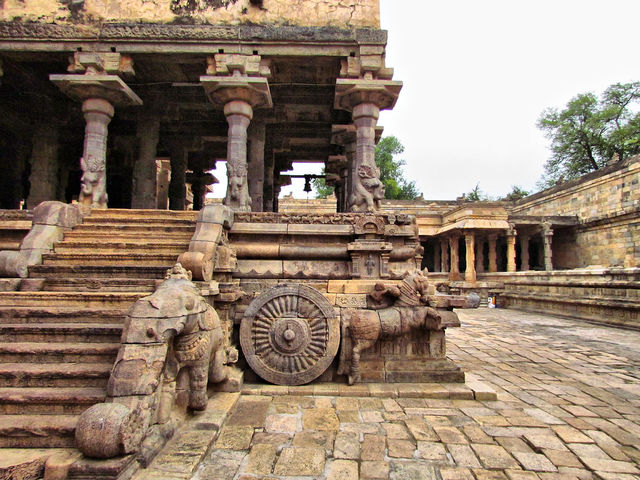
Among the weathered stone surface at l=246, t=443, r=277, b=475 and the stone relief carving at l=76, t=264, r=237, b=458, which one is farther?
the weathered stone surface at l=246, t=443, r=277, b=475

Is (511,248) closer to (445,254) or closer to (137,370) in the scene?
(445,254)

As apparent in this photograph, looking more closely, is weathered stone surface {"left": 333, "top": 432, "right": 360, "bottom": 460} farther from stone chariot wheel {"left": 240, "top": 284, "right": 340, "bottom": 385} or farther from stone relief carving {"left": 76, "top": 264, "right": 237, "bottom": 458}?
stone relief carving {"left": 76, "top": 264, "right": 237, "bottom": 458}

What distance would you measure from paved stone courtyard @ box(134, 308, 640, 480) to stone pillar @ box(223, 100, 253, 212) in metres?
3.96

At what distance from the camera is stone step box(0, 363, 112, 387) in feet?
9.86

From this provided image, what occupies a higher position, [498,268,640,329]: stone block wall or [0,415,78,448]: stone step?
[498,268,640,329]: stone block wall

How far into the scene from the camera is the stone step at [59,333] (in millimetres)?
3471

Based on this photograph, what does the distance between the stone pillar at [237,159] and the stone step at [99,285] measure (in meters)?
2.64

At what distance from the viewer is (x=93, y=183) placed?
7.06 m

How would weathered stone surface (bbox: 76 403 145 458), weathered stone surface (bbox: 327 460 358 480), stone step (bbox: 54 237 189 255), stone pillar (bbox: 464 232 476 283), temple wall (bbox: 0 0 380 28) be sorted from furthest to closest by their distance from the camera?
stone pillar (bbox: 464 232 476 283) → temple wall (bbox: 0 0 380 28) → stone step (bbox: 54 237 189 255) → weathered stone surface (bbox: 327 460 358 480) → weathered stone surface (bbox: 76 403 145 458)

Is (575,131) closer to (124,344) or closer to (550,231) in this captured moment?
(550,231)

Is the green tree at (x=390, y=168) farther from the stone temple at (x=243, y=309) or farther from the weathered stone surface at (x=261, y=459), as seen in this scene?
the weathered stone surface at (x=261, y=459)

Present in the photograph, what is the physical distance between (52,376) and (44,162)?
9.53m

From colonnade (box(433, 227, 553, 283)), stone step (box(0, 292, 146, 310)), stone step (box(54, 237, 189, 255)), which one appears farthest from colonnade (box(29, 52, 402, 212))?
colonnade (box(433, 227, 553, 283))

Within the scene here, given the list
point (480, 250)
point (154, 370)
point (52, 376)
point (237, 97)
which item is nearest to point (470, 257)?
point (480, 250)
